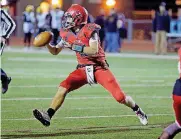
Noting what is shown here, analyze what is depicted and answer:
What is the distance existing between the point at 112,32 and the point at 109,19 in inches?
20.2

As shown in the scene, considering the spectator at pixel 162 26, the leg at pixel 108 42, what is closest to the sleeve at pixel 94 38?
the spectator at pixel 162 26

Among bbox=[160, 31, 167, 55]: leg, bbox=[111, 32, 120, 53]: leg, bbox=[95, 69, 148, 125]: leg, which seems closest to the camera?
bbox=[95, 69, 148, 125]: leg

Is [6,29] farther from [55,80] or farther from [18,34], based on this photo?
[18,34]

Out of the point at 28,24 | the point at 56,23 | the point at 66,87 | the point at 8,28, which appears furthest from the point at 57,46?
the point at 28,24

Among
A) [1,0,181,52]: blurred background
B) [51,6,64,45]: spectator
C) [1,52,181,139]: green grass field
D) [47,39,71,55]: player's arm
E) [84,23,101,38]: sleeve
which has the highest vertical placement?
[84,23,101,38]: sleeve

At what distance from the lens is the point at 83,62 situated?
Answer: 1005 centimetres

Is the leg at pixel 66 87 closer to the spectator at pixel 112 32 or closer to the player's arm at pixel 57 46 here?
the player's arm at pixel 57 46

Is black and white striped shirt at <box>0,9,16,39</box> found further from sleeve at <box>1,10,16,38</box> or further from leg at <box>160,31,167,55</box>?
leg at <box>160,31,167,55</box>

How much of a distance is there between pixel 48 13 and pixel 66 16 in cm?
1921

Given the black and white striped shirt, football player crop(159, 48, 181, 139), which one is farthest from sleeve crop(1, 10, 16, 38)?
football player crop(159, 48, 181, 139)

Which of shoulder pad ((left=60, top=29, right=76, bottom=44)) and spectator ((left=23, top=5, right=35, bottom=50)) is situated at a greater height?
shoulder pad ((left=60, top=29, right=76, bottom=44))

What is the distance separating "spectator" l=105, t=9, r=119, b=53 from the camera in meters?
28.0

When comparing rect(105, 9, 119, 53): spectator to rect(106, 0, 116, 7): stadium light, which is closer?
rect(105, 9, 119, 53): spectator

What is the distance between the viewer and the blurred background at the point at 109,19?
94.2 ft
